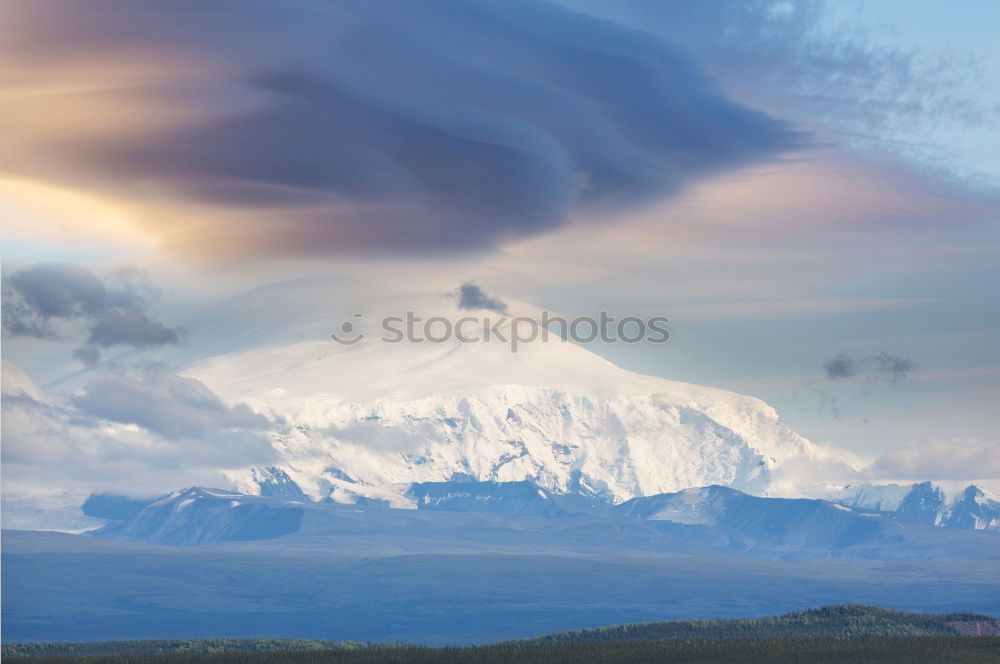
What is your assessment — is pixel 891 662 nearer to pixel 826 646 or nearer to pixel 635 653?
pixel 826 646

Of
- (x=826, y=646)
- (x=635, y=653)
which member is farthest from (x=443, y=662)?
(x=826, y=646)

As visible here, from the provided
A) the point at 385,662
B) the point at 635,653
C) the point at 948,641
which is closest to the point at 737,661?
the point at 635,653

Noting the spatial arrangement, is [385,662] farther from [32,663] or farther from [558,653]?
[32,663]

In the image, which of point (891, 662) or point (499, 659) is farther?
point (499, 659)

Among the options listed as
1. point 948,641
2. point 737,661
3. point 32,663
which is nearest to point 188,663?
point 32,663

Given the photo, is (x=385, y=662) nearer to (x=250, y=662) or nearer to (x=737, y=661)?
(x=250, y=662)

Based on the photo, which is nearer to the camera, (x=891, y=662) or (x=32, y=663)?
(x=891, y=662)

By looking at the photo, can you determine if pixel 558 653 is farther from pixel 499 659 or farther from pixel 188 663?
pixel 188 663

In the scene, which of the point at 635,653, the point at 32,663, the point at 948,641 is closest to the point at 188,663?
the point at 32,663
